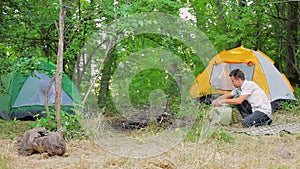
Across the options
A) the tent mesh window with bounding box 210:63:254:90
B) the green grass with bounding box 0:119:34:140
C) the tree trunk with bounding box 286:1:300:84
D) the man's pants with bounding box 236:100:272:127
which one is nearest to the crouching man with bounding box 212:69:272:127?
the man's pants with bounding box 236:100:272:127

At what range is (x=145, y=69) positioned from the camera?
16.9ft

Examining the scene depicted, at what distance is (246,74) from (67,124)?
3.92m

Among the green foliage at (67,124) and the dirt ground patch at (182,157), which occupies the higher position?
the green foliage at (67,124)

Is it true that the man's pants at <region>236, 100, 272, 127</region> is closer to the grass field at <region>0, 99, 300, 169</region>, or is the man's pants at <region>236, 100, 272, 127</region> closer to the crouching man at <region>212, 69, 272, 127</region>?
the crouching man at <region>212, 69, 272, 127</region>

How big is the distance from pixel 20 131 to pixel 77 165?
98.5 inches

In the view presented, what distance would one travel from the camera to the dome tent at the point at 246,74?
24.2 feet

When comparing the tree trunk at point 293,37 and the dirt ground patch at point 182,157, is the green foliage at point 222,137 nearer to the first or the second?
the dirt ground patch at point 182,157

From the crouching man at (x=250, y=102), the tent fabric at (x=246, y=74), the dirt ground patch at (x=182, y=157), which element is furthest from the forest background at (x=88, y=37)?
the dirt ground patch at (x=182, y=157)

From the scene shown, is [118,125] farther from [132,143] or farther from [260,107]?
[260,107]

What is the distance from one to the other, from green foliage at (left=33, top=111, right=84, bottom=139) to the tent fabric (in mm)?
3000

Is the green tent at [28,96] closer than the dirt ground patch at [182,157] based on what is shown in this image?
No

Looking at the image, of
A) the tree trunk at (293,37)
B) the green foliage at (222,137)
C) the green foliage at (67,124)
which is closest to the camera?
the green foliage at (222,137)

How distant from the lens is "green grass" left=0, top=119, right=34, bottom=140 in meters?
5.03

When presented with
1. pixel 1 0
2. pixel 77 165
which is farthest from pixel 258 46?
pixel 77 165
